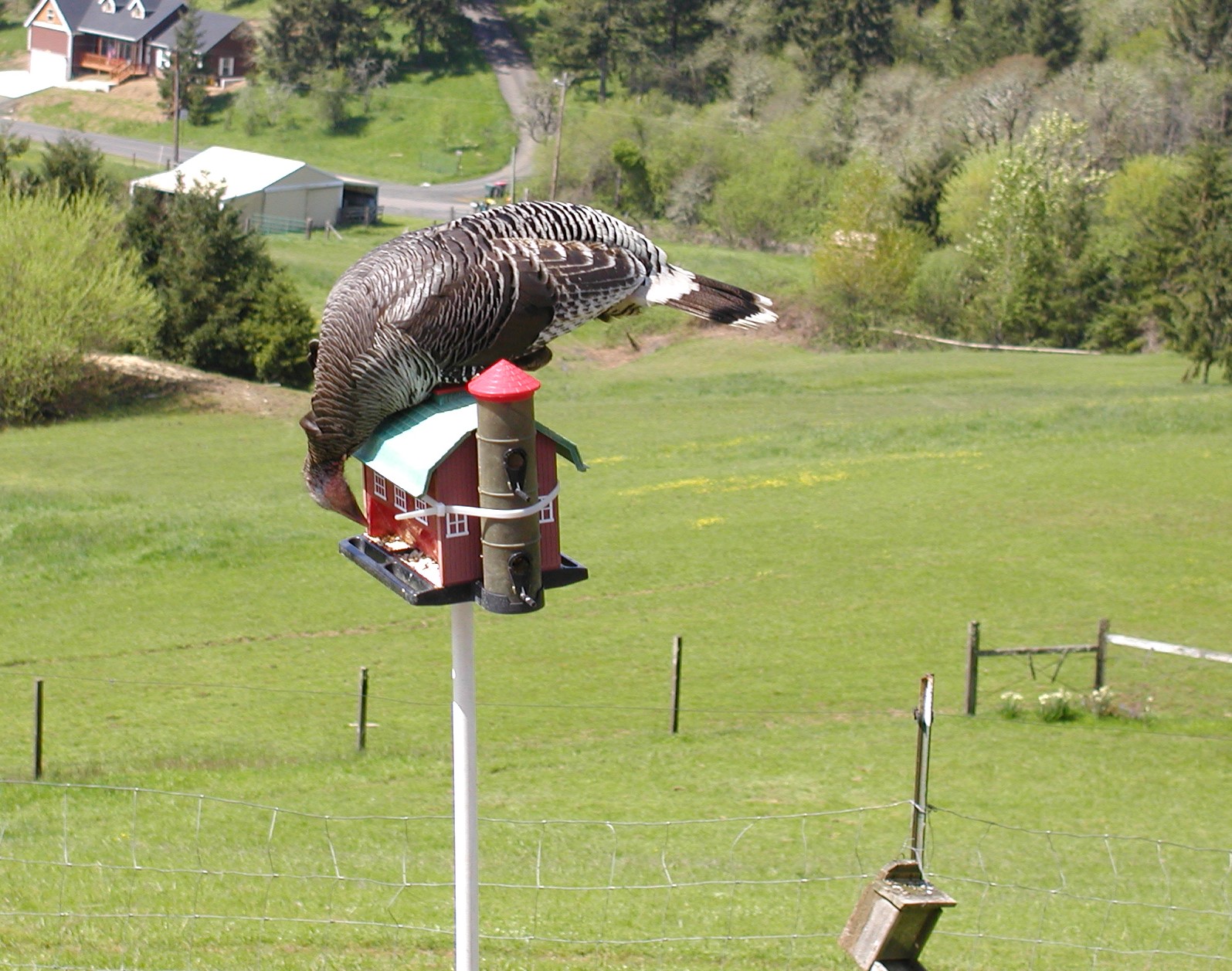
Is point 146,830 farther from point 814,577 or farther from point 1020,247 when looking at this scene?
point 1020,247

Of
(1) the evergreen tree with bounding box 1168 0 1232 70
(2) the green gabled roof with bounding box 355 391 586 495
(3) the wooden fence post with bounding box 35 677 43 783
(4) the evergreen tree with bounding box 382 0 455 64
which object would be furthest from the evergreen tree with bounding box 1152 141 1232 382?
(4) the evergreen tree with bounding box 382 0 455 64

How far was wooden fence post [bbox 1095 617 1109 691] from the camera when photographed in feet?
65.4

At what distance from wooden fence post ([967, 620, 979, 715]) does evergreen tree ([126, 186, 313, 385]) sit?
30.9 m

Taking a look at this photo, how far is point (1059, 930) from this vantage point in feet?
38.4

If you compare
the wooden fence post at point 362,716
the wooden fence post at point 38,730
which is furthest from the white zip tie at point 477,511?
the wooden fence post at point 362,716

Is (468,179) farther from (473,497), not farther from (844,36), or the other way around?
(473,497)

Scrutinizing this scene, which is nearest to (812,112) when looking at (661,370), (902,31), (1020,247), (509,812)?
(902,31)

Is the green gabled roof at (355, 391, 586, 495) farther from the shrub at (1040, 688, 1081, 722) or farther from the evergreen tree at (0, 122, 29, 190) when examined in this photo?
the evergreen tree at (0, 122, 29, 190)

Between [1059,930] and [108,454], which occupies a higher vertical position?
[1059,930]

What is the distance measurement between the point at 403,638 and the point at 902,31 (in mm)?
89000

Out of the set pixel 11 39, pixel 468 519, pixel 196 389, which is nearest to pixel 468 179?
pixel 196 389

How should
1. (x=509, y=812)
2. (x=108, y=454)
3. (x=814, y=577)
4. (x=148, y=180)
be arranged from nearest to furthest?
(x=509, y=812), (x=814, y=577), (x=108, y=454), (x=148, y=180)

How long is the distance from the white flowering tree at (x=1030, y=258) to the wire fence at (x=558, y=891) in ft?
169

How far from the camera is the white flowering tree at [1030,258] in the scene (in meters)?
63.4
